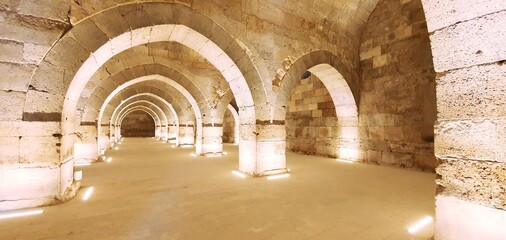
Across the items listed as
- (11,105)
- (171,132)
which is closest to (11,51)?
(11,105)

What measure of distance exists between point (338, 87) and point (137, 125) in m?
22.6

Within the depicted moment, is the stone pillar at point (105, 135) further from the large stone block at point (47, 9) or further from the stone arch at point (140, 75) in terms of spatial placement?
the large stone block at point (47, 9)

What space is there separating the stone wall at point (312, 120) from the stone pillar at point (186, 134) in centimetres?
492

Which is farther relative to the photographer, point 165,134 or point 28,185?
point 165,134

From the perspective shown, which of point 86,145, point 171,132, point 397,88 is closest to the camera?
point 397,88

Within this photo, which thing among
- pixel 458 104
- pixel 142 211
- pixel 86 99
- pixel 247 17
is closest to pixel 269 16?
pixel 247 17

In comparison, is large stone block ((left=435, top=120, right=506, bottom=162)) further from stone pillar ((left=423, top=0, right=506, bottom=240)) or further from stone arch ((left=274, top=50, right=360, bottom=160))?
stone arch ((left=274, top=50, right=360, bottom=160))

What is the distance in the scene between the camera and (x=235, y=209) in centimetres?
283

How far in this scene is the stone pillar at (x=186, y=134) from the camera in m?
11.4

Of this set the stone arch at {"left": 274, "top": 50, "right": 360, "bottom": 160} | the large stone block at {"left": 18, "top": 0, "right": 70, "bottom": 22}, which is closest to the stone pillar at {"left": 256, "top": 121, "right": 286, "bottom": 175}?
the stone arch at {"left": 274, "top": 50, "right": 360, "bottom": 160}

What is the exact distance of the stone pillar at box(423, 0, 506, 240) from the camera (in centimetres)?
163

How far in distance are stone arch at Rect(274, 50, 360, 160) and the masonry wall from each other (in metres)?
0.27

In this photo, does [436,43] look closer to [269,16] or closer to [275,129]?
[275,129]

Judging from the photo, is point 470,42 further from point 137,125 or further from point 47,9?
point 137,125
